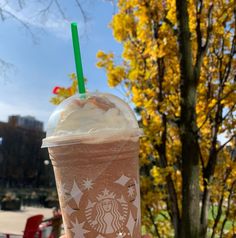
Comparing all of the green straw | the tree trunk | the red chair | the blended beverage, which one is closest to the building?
the red chair

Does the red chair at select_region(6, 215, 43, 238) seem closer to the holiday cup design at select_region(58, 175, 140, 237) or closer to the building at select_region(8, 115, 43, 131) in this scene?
the holiday cup design at select_region(58, 175, 140, 237)

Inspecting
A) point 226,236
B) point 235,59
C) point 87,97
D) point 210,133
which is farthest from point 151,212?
point 87,97

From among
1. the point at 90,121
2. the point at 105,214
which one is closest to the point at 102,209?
the point at 105,214

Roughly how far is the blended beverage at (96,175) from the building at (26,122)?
38.4 meters

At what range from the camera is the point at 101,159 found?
88 cm

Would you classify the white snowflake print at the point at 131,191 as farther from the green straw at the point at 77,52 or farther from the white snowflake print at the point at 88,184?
the green straw at the point at 77,52

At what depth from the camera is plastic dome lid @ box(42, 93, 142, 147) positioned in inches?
35.3

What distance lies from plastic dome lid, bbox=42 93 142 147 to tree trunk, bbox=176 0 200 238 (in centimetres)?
226

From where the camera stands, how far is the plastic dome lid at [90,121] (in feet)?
2.94

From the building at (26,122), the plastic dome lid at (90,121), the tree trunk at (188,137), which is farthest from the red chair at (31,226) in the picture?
the building at (26,122)

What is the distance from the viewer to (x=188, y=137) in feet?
10.6

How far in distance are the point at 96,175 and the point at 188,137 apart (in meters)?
2.46

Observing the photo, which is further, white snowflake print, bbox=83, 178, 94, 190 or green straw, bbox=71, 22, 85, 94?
green straw, bbox=71, 22, 85, 94

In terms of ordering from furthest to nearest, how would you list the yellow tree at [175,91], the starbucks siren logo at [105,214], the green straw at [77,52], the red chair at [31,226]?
1. the red chair at [31,226]
2. the yellow tree at [175,91]
3. the green straw at [77,52]
4. the starbucks siren logo at [105,214]
